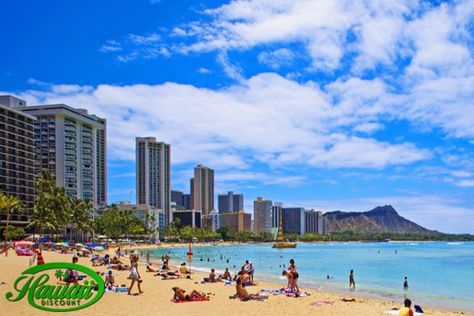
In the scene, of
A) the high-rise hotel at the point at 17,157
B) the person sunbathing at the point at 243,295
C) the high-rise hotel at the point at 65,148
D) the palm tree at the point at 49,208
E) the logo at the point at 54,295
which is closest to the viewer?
the logo at the point at 54,295

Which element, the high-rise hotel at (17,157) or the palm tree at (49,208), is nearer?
the palm tree at (49,208)

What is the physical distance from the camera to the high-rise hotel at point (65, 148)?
119938 millimetres

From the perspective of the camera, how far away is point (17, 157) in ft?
309

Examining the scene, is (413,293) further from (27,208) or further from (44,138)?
(44,138)

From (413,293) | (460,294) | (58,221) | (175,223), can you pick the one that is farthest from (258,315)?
(175,223)

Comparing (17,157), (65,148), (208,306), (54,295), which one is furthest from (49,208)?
(208,306)

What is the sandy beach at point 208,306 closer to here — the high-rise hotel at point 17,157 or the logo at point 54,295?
the logo at point 54,295

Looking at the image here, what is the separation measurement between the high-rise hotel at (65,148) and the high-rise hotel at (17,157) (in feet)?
65.0

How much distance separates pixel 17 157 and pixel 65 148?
88.7 feet

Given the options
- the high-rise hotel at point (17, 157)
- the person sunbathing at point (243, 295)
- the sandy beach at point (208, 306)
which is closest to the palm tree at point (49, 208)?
the high-rise hotel at point (17, 157)

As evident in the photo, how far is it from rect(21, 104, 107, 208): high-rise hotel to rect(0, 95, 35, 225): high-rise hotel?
1982cm

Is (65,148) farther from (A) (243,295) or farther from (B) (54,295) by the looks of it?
(B) (54,295)

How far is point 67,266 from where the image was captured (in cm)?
1861

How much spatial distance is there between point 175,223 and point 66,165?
232 feet
